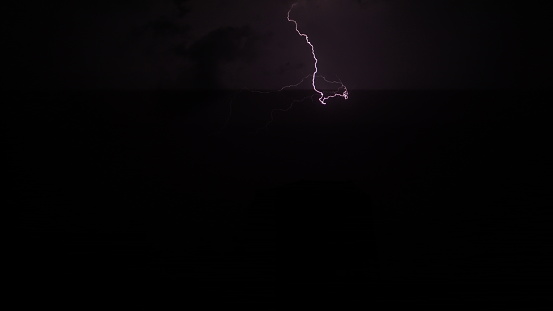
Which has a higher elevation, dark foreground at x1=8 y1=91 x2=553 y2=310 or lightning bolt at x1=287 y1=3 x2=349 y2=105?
lightning bolt at x1=287 y1=3 x2=349 y2=105

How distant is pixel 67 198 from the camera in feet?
7.09

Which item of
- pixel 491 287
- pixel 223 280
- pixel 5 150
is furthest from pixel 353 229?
pixel 5 150

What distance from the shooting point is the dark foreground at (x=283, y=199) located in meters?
1.51

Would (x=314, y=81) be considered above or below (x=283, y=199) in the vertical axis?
above

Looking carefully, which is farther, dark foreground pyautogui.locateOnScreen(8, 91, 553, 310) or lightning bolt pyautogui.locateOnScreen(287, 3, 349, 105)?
lightning bolt pyautogui.locateOnScreen(287, 3, 349, 105)

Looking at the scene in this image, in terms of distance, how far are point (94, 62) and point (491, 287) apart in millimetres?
2819

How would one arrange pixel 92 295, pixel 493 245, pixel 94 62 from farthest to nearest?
pixel 94 62, pixel 493 245, pixel 92 295

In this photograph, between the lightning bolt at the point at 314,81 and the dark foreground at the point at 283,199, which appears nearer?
the dark foreground at the point at 283,199

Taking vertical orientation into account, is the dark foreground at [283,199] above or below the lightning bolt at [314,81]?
below

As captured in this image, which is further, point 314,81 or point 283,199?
point 314,81

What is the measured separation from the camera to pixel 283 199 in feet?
4.44

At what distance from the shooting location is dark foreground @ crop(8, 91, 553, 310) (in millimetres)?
1511

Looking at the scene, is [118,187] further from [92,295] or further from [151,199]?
[92,295]

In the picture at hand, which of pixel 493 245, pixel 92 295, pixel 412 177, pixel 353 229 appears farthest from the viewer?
pixel 412 177
